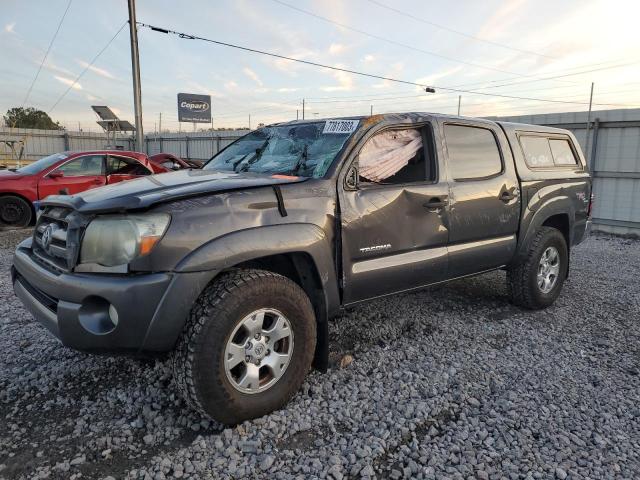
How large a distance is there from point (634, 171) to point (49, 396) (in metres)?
11.3

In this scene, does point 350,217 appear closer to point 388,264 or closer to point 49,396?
point 388,264

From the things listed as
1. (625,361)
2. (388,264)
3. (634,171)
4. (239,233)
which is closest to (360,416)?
(388,264)

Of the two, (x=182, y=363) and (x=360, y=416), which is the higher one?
(x=182, y=363)

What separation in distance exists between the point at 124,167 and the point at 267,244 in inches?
303

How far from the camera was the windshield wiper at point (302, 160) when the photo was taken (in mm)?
3245

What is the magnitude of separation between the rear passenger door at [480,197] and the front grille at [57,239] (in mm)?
2612

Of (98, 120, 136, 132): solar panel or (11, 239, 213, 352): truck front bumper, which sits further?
(98, 120, 136, 132): solar panel

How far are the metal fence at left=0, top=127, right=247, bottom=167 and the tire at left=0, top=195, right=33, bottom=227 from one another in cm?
1530

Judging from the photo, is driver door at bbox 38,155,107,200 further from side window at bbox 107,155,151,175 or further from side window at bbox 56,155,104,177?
side window at bbox 107,155,151,175

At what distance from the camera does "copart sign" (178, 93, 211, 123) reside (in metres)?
42.3

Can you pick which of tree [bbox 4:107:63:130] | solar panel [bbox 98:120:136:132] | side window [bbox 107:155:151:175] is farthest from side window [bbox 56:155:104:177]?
tree [bbox 4:107:63:130]

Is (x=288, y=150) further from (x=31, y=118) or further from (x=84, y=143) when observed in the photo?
(x=31, y=118)

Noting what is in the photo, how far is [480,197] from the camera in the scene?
12.7ft

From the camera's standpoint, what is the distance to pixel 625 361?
11.7ft
